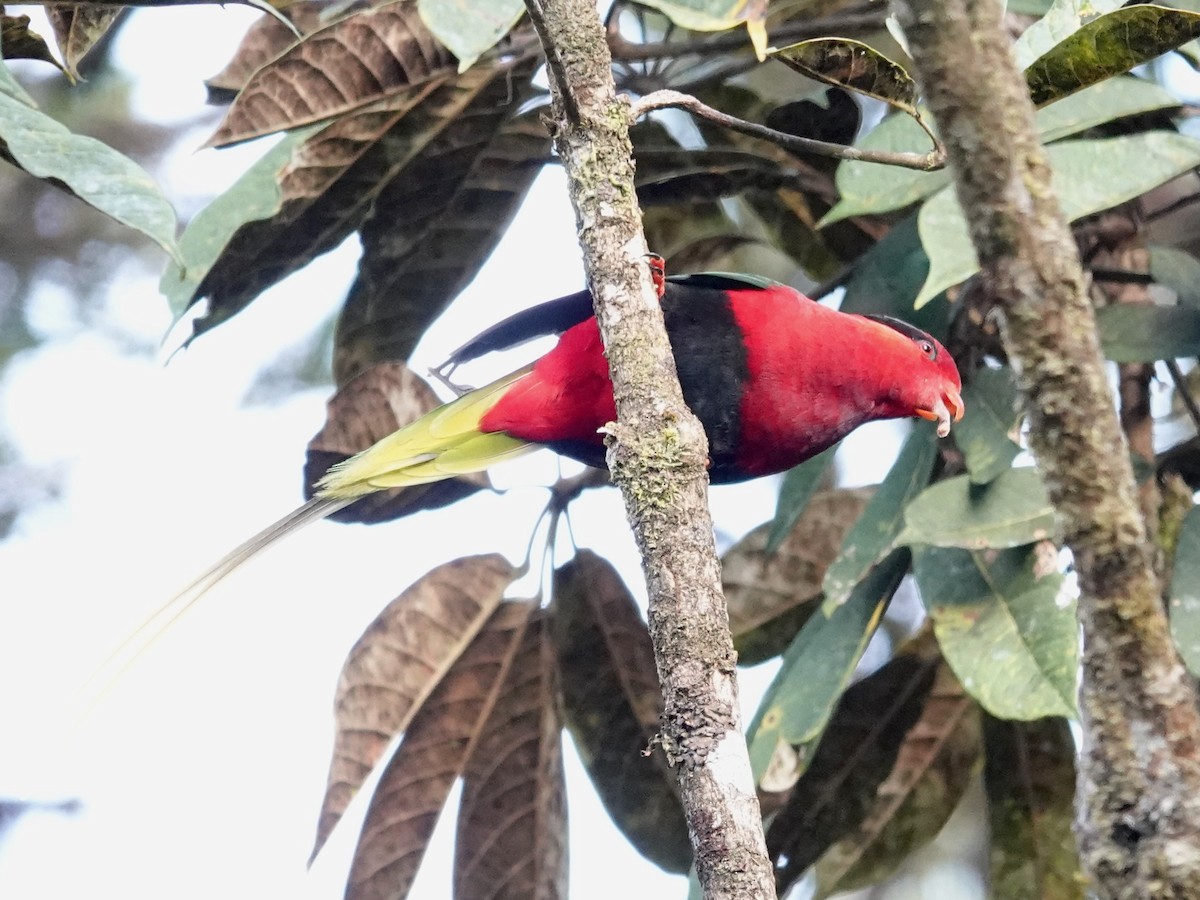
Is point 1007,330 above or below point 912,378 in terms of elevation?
below

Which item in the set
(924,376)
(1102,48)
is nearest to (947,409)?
(924,376)

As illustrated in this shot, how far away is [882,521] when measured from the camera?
2.13 meters

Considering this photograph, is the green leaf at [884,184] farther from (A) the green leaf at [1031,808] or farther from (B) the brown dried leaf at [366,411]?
A: (A) the green leaf at [1031,808]

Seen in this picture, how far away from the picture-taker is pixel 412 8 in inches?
86.1

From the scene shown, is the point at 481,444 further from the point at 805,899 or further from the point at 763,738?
the point at 805,899

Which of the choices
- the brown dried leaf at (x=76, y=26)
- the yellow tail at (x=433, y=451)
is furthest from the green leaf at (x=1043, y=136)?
the brown dried leaf at (x=76, y=26)

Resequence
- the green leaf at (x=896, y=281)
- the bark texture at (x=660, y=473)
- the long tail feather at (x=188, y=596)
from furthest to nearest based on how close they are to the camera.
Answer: the green leaf at (x=896, y=281), the long tail feather at (x=188, y=596), the bark texture at (x=660, y=473)

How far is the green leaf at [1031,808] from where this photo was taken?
2.37m

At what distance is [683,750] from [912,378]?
1.42 m

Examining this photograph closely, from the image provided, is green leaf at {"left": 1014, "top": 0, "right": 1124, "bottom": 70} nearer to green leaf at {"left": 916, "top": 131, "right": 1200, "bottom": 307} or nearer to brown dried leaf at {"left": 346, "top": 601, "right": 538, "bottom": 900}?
green leaf at {"left": 916, "top": 131, "right": 1200, "bottom": 307}

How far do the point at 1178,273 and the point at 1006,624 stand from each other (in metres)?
0.75

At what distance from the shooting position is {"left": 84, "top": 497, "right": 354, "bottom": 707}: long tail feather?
7.04ft

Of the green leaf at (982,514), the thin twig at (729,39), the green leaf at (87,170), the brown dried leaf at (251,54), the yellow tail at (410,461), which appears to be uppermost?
the brown dried leaf at (251,54)

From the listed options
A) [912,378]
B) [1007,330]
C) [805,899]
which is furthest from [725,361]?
[805,899]
